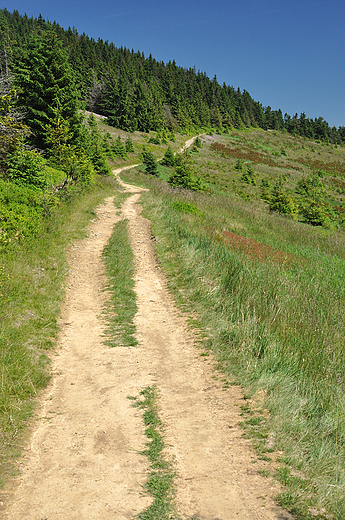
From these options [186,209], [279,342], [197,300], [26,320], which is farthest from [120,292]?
[186,209]

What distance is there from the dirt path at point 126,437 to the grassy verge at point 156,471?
0.27 ft

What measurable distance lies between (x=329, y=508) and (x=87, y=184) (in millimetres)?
20312

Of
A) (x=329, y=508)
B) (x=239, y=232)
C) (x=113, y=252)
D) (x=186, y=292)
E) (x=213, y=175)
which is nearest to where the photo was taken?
(x=329, y=508)

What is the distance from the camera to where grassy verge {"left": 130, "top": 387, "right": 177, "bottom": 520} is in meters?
2.88

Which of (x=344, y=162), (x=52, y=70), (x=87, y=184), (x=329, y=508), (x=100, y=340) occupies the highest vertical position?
(x=344, y=162)

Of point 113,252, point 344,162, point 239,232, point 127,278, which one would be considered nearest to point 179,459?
point 127,278

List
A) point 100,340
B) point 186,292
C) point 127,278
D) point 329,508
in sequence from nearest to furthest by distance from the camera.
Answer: point 329,508 < point 100,340 < point 186,292 < point 127,278

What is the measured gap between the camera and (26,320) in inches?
234

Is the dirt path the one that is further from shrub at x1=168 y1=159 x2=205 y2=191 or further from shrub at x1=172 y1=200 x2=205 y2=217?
shrub at x1=168 y1=159 x2=205 y2=191

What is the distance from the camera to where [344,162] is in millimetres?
100938

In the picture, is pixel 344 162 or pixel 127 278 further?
pixel 344 162

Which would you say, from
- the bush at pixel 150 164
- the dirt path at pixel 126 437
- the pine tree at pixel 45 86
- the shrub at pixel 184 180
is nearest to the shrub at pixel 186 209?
the pine tree at pixel 45 86

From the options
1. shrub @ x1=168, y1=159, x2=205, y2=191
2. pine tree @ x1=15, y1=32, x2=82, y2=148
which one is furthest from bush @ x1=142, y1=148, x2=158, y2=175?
pine tree @ x1=15, y1=32, x2=82, y2=148

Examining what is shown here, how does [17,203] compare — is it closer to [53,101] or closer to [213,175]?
[53,101]
